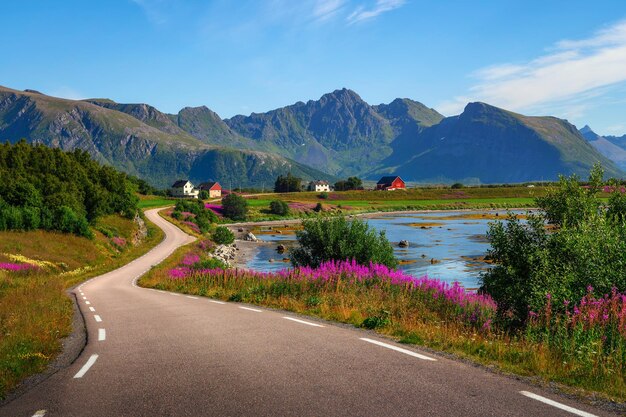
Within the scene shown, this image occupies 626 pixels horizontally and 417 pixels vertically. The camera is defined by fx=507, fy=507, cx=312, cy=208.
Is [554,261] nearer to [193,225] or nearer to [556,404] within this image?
[556,404]

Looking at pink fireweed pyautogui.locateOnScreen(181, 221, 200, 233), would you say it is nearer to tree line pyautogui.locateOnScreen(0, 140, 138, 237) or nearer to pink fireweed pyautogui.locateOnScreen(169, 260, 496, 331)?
tree line pyautogui.locateOnScreen(0, 140, 138, 237)

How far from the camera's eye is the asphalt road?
21.0ft

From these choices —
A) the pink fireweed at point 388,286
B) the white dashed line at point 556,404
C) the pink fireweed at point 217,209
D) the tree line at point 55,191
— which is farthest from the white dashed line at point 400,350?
the pink fireweed at point 217,209

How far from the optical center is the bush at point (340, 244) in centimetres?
2597

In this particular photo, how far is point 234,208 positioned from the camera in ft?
388

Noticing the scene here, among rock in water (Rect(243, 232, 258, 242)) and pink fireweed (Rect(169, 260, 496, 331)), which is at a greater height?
pink fireweed (Rect(169, 260, 496, 331))

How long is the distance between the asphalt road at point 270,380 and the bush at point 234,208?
4182 inches

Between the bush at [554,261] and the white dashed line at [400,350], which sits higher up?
the bush at [554,261]

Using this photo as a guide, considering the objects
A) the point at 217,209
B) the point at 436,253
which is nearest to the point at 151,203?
the point at 217,209

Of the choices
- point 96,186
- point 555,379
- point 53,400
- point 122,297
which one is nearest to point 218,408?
point 53,400

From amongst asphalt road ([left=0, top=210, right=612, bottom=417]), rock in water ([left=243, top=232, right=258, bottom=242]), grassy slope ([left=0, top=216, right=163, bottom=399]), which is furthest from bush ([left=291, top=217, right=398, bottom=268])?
rock in water ([left=243, top=232, right=258, bottom=242])

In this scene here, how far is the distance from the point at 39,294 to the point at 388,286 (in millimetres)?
14577

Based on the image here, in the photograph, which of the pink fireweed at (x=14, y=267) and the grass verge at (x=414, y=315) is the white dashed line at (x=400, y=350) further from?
the pink fireweed at (x=14, y=267)

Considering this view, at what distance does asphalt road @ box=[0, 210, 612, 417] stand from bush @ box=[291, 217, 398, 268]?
13705 mm
